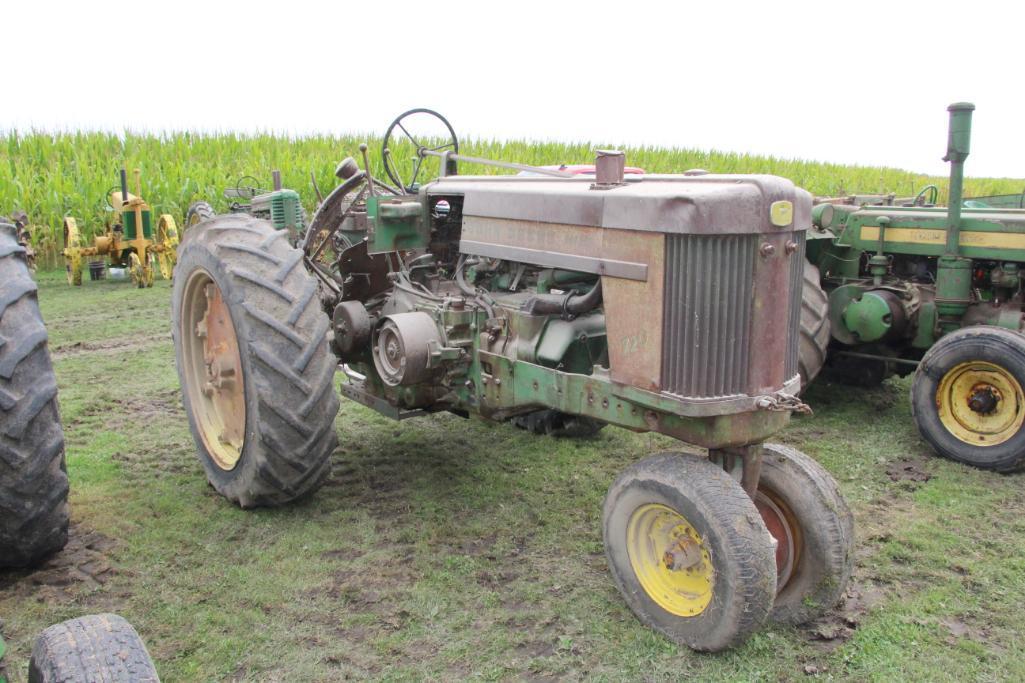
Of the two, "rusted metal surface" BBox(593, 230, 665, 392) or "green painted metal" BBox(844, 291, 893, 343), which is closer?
"rusted metal surface" BBox(593, 230, 665, 392)

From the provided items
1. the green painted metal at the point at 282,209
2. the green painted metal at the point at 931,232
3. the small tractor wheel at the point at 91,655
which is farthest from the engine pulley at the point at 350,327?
the green painted metal at the point at 282,209

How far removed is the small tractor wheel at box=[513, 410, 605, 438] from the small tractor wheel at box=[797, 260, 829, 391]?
47.1 inches

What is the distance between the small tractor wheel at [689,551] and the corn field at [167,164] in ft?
25.7

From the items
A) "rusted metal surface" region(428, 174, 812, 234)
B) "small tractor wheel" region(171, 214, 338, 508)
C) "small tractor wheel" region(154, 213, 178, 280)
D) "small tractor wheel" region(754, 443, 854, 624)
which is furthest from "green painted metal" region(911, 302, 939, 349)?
"small tractor wheel" region(154, 213, 178, 280)

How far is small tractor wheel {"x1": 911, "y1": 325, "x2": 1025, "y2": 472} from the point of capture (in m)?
4.43

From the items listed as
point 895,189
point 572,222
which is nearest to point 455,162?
point 572,222

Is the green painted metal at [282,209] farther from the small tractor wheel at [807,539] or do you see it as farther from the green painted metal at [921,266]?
the small tractor wheel at [807,539]

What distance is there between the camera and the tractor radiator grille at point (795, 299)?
288cm

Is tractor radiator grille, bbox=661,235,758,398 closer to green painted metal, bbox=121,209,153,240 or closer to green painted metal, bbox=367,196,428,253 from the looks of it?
green painted metal, bbox=367,196,428,253

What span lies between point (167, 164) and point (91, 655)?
11845 millimetres

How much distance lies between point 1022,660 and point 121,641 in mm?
2619

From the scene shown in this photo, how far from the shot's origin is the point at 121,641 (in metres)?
1.97

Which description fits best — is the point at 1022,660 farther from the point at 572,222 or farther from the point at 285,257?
the point at 285,257

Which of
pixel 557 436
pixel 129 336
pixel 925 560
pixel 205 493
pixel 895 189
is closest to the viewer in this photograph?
pixel 925 560
